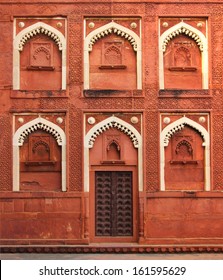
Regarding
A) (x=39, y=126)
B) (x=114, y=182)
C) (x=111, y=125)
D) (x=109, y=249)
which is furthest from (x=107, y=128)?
(x=109, y=249)

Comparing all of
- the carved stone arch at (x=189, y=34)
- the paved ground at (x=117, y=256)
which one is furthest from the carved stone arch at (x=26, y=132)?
the carved stone arch at (x=189, y=34)

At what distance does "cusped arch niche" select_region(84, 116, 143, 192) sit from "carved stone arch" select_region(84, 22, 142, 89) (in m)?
0.90

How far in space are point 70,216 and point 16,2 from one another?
4898 millimetres

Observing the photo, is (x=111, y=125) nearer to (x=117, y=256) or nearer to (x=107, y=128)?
(x=107, y=128)

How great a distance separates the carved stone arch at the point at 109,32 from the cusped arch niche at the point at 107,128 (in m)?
0.90

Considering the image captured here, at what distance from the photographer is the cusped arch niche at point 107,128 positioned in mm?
13820

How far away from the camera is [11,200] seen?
13.7 metres

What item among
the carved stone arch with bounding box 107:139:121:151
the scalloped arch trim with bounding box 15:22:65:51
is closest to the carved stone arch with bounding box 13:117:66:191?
the carved stone arch with bounding box 107:139:121:151

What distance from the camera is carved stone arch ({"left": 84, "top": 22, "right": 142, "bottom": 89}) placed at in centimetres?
1399

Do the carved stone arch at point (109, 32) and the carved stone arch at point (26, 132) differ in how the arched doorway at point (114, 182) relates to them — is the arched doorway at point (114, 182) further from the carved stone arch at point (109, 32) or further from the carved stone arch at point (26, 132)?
the carved stone arch at point (109, 32)

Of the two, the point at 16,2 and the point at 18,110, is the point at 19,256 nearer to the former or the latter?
the point at 18,110

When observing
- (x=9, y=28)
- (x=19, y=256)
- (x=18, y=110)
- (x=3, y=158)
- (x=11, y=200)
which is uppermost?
(x=9, y=28)

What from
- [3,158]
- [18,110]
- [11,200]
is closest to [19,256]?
[11,200]

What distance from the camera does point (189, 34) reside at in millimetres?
14117
